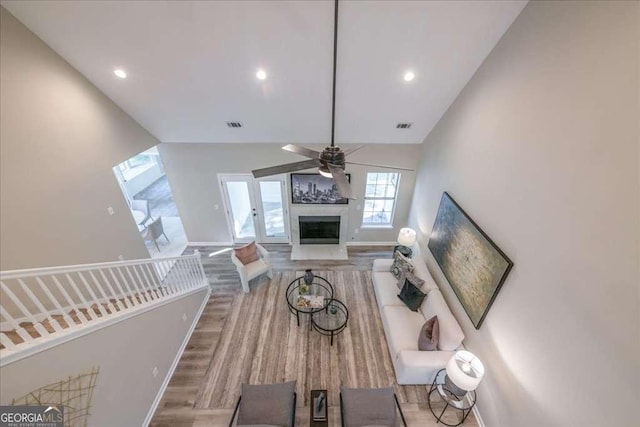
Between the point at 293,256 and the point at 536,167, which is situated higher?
the point at 536,167

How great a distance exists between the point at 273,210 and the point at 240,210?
0.86 m

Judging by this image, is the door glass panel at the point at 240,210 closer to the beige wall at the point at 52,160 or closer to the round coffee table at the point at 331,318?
the beige wall at the point at 52,160

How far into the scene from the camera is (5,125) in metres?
2.60

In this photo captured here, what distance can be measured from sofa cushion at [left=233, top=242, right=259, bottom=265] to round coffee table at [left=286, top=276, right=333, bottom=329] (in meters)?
1.00

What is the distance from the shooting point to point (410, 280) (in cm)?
421

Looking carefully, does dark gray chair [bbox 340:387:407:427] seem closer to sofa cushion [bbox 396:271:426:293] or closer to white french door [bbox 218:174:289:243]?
sofa cushion [bbox 396:271:426:293]

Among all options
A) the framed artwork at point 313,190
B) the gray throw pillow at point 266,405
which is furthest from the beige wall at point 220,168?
the gray throw pillow at point 266,405

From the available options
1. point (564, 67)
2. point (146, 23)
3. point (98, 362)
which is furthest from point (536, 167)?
point (98, 362)

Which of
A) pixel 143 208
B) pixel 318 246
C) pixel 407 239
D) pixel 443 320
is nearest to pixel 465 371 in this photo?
pixel 443 320

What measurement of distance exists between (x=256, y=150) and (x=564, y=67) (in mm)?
4848

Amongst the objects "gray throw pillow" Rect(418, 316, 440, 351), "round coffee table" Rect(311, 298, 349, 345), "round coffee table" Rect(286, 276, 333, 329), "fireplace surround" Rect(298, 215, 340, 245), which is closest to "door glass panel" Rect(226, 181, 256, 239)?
"fireplace surround" Rect(298, 215, 340, 245)

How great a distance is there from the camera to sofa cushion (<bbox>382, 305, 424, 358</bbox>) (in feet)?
12.1

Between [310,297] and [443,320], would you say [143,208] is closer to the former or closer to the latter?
[310,297]

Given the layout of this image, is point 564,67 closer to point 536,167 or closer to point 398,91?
point 536,167
